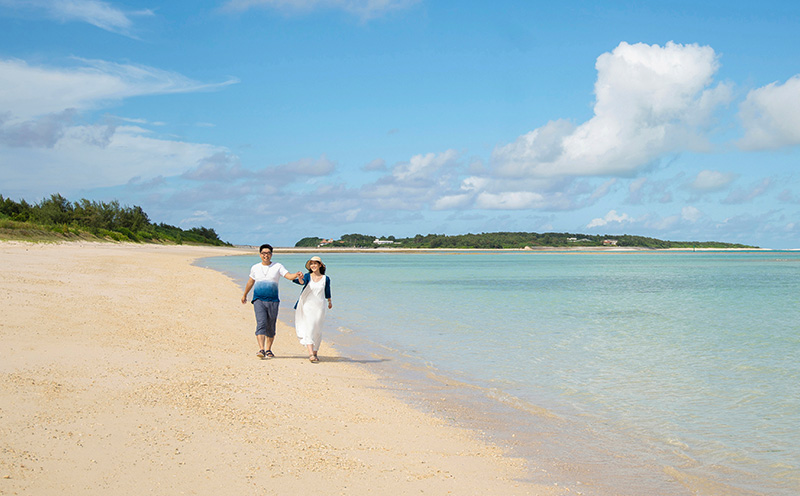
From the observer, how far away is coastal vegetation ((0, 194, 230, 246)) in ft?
160

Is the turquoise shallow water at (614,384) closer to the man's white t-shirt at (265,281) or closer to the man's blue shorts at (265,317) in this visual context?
the man's blue shorts at (265,317)

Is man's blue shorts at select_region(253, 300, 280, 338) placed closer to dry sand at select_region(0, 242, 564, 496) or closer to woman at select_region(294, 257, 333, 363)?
woman at select_region(294, 257, 333, 363)

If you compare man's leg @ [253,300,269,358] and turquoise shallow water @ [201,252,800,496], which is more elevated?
man's leg @ [253,300,269,358]

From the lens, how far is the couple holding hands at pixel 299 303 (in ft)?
33.4

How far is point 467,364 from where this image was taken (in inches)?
440

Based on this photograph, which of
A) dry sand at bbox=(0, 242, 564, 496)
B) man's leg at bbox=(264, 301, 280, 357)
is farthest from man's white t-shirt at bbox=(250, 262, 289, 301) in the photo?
dry sand at bbox=(0, 242, 564, 496)

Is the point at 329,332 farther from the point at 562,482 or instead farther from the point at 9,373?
the point at 562,482

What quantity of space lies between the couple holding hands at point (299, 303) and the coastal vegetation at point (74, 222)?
3850 centimetres

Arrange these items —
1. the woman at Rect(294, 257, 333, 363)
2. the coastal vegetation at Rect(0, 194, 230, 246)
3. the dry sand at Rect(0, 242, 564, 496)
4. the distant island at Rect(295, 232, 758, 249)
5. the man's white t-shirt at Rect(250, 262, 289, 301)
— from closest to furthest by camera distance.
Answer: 1. the dry sand at Rect(0, 242, 564, 496)
2. the woman at Rect(294, 257, 333, 363)
3. the man's white t-shirt at Rect(250, 262, 289, 301)
4. the coastal vegetation at Rect(0, 194, 230, 246)
5. the distant island at Rect(295, 232, 758, 249)

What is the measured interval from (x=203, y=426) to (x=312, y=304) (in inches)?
175

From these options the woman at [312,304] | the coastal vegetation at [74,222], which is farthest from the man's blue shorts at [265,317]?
the coastal vegetation at [74,222]

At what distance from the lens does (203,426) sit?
5.89 meters

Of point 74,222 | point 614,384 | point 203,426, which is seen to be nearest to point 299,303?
point 203,426

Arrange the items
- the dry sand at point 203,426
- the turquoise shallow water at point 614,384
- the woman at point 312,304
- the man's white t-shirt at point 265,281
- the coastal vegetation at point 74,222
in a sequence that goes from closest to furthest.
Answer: the dry sand at point 203,426 → the turquoise shallow water at point 614,384 → the woman at point 312,304 → the man's white t-shirt at point 265,281 → the coastal vegetation at point 74,222
